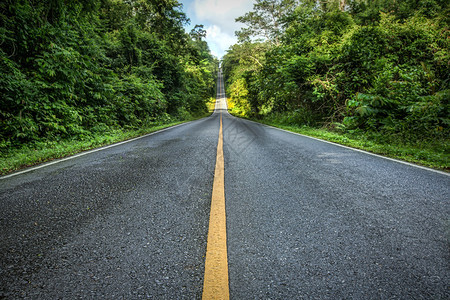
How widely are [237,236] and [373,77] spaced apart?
1011 centimetres

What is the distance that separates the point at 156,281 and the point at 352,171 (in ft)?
10.5

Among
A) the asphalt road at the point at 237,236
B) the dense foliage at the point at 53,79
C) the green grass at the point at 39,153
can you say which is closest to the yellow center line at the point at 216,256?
the asphalt road at the point at 237,236

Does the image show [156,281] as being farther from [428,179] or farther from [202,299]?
[428,179]

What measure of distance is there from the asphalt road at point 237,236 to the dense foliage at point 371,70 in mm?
4125

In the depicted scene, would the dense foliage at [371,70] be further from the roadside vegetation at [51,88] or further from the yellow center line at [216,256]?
the roadside vegetation at [51,88]

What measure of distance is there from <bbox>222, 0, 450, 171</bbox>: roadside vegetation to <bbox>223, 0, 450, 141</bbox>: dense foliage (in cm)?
3

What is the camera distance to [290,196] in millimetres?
2211

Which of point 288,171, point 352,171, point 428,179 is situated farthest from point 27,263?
point 428,179

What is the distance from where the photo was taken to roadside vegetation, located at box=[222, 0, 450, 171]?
5.52 meters

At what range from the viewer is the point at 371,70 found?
866 centimetres

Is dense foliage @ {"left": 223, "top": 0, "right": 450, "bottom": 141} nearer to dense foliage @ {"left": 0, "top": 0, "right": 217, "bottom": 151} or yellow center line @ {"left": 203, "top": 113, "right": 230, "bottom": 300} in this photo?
yellow center line @ {"left": 203, "top": 113, "right": 230, "bottom": 300}

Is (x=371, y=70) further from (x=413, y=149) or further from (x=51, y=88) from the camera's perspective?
(x=51, y=88)

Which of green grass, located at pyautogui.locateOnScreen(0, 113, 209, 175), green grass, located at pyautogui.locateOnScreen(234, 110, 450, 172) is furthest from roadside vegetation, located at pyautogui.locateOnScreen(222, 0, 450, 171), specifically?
green grass, located at pyautogui.locateOnScreen(0, 113, 209, 175)

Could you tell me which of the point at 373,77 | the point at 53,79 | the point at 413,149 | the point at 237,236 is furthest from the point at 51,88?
the point at 373,77
